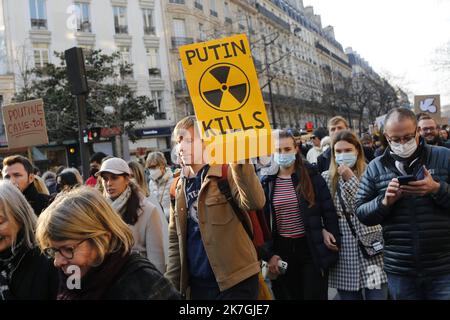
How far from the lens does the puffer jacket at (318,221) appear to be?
336 centimetres

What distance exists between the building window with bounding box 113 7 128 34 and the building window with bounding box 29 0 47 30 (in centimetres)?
508

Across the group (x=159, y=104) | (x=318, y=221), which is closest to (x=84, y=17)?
(x=159, y=104)

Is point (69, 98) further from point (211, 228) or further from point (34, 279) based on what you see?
point (34, 279)

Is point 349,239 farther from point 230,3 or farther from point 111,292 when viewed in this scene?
point 230,3

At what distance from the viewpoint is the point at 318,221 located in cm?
341

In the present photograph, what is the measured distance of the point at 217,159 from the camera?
2.49m

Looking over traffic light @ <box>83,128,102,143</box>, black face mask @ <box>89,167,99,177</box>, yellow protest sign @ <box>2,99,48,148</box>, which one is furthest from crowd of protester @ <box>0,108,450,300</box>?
traffic light @ <box>83,128,102,143</box>

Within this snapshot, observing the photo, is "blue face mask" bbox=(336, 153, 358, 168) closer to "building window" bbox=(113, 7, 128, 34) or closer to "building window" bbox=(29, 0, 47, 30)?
"building window" bbox=(29, 0, 47, 30)

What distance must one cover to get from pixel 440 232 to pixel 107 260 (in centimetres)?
201

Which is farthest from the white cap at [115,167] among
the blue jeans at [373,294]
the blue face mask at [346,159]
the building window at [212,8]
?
the building window at [212,8]

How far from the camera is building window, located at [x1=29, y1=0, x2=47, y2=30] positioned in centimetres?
2742

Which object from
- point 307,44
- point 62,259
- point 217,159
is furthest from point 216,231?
point 307,44

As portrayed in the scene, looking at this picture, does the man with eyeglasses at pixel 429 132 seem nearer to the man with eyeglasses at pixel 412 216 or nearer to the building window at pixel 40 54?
the man with eyeglasses at pixel 412 216

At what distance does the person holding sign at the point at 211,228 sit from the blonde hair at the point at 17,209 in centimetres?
88
